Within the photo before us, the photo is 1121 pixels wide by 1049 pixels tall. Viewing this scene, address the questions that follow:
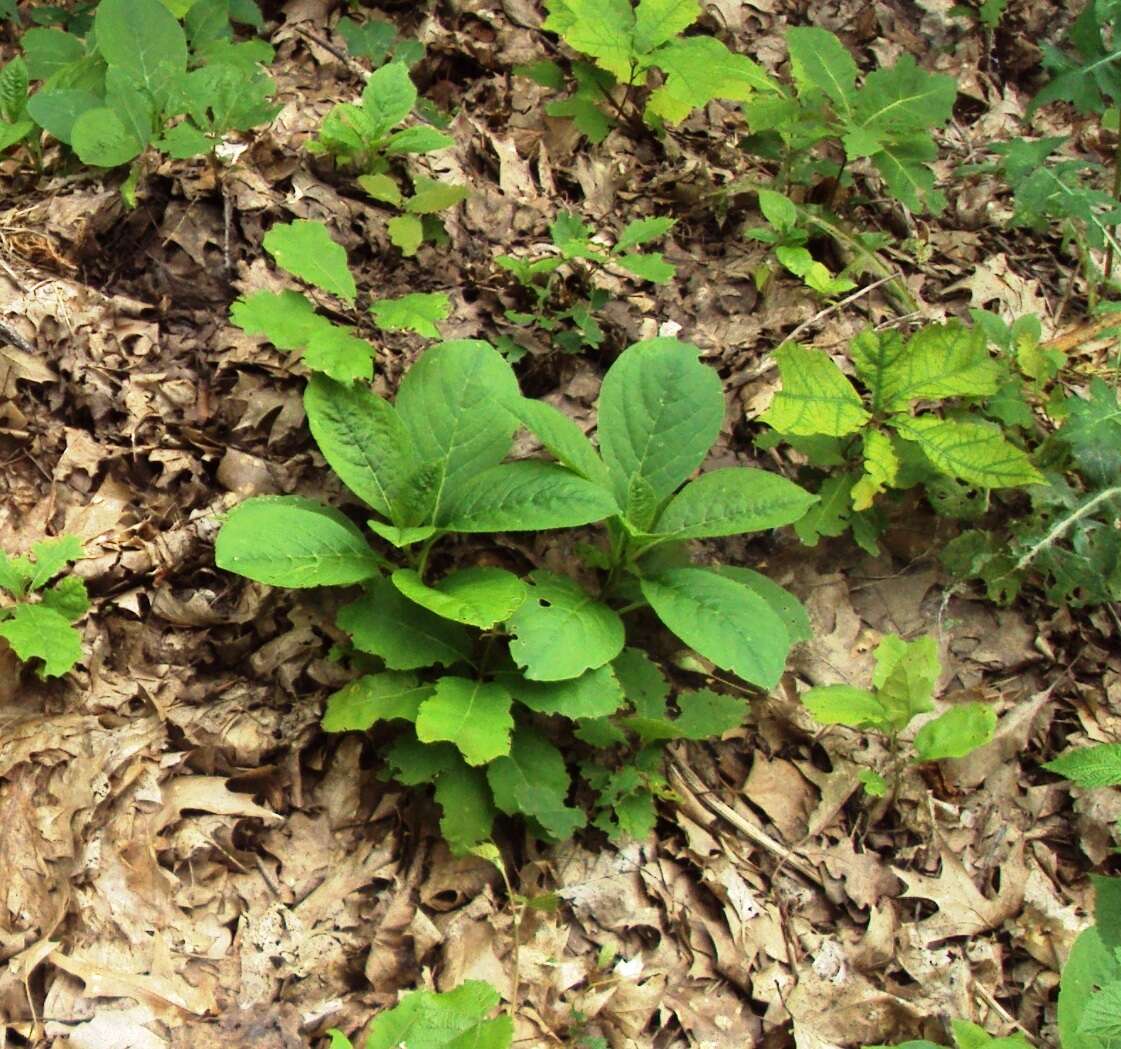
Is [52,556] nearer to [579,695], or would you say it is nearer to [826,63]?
[579,695]

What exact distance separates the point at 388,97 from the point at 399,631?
1.76 m

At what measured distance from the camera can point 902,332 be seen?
3449 millimetres

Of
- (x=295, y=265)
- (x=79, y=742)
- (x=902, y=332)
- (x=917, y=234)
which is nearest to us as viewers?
(x=79, y=742)

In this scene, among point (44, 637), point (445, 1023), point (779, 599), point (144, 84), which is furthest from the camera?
point (144, 84)

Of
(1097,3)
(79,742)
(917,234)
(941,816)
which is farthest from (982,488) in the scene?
(79,742)

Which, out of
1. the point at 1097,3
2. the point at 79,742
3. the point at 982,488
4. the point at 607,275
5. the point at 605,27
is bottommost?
the point at 79,742

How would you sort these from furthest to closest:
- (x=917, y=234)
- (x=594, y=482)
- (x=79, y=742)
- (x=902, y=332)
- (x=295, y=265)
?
(x=917, y=234), (x=902, y=332), (x=295, y=265), (x=594, y=482), (x=79, y=742)

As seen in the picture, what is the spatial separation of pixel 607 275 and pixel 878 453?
1.12 metres

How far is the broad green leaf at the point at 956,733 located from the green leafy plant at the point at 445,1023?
1268mm

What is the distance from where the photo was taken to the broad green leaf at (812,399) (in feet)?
9.39

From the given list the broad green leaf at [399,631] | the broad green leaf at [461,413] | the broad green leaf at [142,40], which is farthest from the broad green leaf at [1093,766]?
the broad green leaf at [142,40]

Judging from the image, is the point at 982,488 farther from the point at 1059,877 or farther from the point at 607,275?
the point at 607,275

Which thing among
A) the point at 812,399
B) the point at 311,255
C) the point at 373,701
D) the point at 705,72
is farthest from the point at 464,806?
the point at 705,72

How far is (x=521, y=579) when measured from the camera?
8.90 ft
